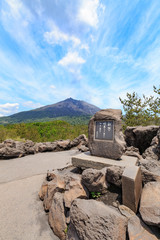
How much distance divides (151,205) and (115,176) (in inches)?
35.8

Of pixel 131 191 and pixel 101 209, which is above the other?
pixel 131 191

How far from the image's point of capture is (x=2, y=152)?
279 inches

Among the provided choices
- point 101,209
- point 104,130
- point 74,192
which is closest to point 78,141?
point 104,130

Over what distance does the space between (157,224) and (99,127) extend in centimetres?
315

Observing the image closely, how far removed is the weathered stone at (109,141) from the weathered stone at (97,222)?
2.28 m

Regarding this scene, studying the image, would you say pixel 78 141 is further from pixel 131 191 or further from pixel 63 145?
pixel 131 191

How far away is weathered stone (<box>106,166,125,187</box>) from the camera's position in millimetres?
2613

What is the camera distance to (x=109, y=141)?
162 inches

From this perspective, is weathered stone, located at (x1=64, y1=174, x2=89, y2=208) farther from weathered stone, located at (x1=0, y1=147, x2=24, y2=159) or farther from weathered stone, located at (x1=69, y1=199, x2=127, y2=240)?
weathered stone, located at (x1=0, y1=147, x2=24, y2=159)

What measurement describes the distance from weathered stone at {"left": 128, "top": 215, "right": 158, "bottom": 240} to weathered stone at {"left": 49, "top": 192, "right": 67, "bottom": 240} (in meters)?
1.29

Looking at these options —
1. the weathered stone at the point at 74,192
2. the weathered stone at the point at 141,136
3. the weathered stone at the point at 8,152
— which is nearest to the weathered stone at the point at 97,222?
the weathered stone at the point at 74,192

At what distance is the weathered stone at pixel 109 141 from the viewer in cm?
398

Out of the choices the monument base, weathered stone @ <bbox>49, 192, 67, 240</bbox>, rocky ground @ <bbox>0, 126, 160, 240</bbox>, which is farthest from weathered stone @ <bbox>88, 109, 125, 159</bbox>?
weathered stone @ <bbox>49, 192, 67, 240</bbox>

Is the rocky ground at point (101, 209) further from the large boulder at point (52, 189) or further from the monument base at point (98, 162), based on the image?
the monument base at point (98, 162)
